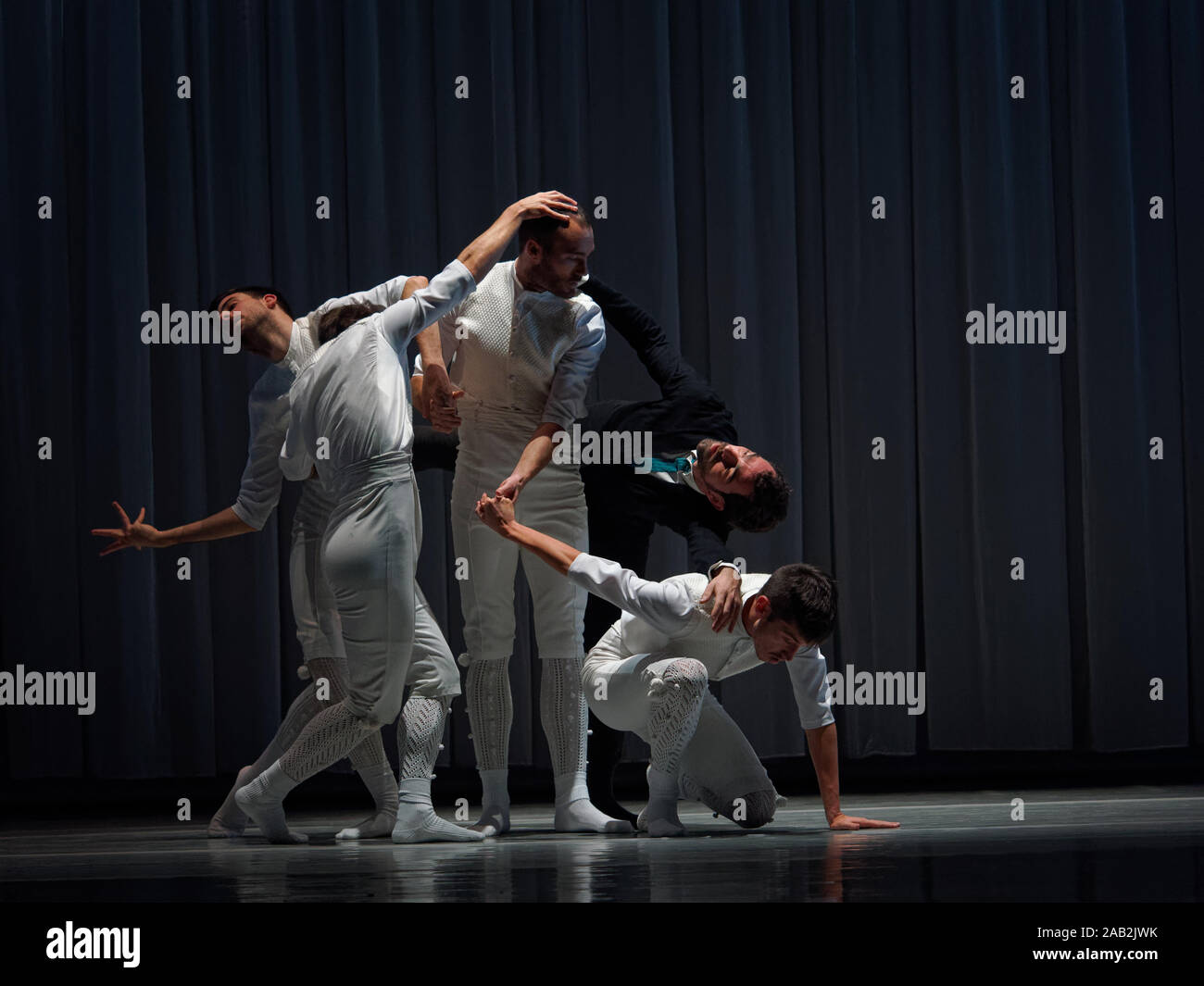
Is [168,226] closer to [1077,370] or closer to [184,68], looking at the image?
[184,68]

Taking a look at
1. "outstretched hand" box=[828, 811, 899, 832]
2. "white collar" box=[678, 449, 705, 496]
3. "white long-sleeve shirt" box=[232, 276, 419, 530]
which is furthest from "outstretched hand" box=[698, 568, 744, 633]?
"white long-sleeve shirt" box=[232, 276, 419, 530]

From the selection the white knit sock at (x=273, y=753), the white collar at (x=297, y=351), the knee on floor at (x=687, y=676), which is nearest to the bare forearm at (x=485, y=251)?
the white collar at (x=297, y=351)

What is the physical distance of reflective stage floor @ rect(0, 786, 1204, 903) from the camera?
186cm

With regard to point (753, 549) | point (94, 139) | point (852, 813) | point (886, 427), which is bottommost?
point (852, 813)

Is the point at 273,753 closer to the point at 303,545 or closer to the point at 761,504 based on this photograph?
the point at 303,545

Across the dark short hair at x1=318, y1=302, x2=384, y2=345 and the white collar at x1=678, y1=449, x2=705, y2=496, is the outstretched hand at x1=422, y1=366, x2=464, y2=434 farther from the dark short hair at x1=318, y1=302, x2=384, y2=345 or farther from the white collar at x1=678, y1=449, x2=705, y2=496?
the white collar at x1=678, y1=449, x2=705, y2=496

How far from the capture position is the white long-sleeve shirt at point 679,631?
2.63m

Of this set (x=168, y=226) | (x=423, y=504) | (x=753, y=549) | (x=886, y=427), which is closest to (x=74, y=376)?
(x=168, y=226)

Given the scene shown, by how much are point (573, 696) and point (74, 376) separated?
2.72 metres

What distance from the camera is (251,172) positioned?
15.7ft

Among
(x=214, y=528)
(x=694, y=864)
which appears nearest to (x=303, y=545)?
(x=214, y=528)

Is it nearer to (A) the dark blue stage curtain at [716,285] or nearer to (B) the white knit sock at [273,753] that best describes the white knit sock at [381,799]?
(B) the white knit sock at [273,753]

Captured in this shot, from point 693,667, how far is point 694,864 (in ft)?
1.86
